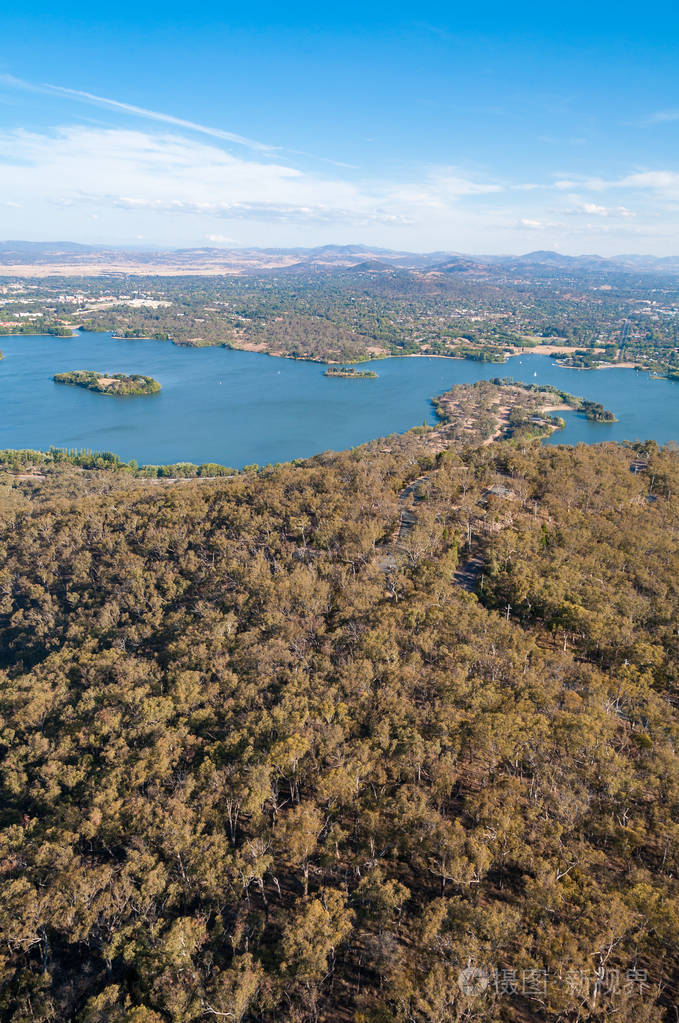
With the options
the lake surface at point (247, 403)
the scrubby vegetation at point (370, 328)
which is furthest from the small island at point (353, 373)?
the scrubby vegetation at point (370, 328)

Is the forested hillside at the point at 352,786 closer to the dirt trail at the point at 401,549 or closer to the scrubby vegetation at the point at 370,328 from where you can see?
the dirt trail at the point at 401,549

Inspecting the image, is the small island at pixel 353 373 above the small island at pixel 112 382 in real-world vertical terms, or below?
above

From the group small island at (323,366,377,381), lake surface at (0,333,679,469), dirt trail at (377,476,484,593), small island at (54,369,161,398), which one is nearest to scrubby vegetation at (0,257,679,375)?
lake surface at (0,333,679,469)

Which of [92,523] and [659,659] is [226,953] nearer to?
[659,659]

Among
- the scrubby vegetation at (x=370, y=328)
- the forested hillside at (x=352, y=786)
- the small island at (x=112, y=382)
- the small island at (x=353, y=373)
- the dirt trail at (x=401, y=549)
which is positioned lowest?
the forested hillside at (x=352, y=786)

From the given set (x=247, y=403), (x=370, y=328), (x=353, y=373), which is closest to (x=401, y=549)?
(x=247, y=403)

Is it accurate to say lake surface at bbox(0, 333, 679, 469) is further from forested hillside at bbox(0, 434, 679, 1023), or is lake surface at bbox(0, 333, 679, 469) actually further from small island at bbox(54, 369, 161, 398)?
forested hillside at bbox(0, 434, 679, 1023)

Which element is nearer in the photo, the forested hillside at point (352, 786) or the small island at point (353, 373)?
the forested hillside at point (352, 786)
